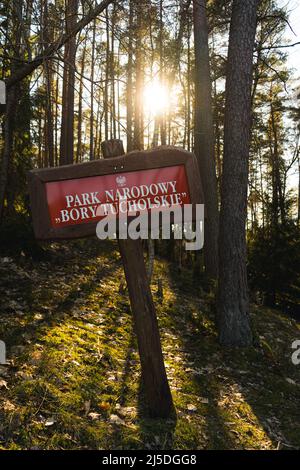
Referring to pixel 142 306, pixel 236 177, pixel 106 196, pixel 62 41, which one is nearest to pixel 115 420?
pixel 142 306

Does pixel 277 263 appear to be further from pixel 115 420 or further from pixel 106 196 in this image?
pixel 106 196

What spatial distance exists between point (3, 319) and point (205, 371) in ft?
9.16

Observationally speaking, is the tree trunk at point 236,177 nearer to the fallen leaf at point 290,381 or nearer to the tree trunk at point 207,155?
the fallen leaf at point 290,381

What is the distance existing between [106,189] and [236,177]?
10.6 ft

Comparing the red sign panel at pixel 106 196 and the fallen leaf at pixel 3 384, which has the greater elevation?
the red sign panel at pixel 106 196

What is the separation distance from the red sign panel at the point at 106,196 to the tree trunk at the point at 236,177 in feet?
9.47

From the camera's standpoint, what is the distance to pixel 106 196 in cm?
374

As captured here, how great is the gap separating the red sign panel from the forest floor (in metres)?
1.76

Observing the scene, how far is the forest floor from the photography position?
3.78 metres

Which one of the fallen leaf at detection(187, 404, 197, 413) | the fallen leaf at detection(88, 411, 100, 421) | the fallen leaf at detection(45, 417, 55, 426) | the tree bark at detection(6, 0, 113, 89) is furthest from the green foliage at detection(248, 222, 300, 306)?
the fallen leaf at detection(45, 417, 55, 426)

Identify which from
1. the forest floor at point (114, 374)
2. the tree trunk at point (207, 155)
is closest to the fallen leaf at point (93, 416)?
the forest floor at point (114, 374)

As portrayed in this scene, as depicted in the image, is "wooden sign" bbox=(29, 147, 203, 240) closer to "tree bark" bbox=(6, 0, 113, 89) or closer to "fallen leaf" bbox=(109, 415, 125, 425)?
"fallen leaf" bbox=(109, 415, 125, 425)

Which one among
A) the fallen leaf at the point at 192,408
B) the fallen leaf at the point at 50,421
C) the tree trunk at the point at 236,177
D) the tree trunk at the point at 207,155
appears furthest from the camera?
the tree trunk at the point at 207,155

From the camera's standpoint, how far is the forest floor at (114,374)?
3.78 m
